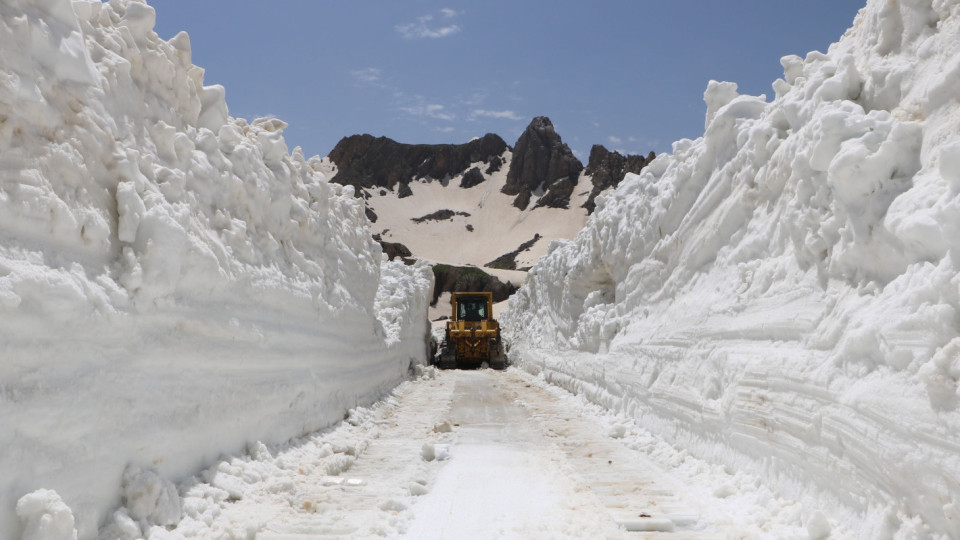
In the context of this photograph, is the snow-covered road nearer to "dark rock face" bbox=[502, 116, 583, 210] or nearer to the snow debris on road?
the snow debris on road

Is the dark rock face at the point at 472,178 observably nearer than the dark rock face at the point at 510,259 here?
No

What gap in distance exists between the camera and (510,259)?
7619 centimetres

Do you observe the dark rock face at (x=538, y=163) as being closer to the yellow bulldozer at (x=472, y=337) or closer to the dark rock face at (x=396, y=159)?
the dark rock face at (x=396, y=159)

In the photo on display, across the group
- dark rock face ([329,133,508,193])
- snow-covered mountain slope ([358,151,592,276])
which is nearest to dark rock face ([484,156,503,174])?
dark rock face ([329,133,508,193])

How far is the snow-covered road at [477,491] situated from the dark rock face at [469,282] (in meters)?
44.1

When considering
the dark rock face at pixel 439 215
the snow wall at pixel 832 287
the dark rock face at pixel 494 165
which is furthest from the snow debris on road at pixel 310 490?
the dark rock face at pixel 494 165

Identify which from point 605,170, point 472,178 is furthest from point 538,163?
point 605,170

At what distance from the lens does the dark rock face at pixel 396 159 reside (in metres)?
102

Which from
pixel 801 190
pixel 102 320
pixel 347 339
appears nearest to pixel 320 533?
pixel 102 320

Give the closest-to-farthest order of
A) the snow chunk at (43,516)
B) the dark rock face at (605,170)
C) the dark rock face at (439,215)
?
the snow chunk at (43,516)
the dark rock face at (605,170)
the dark rock face at (439,215)

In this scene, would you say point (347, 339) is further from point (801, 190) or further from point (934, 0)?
point (934, 0)

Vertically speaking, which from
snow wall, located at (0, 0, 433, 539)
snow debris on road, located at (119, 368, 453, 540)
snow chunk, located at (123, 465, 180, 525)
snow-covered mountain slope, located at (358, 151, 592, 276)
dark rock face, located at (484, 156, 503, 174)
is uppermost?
dark rock face, located at (484, 156, 503, 174)

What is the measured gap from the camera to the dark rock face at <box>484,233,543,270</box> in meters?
73.0

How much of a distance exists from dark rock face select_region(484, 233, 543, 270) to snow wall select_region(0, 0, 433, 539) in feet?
215
